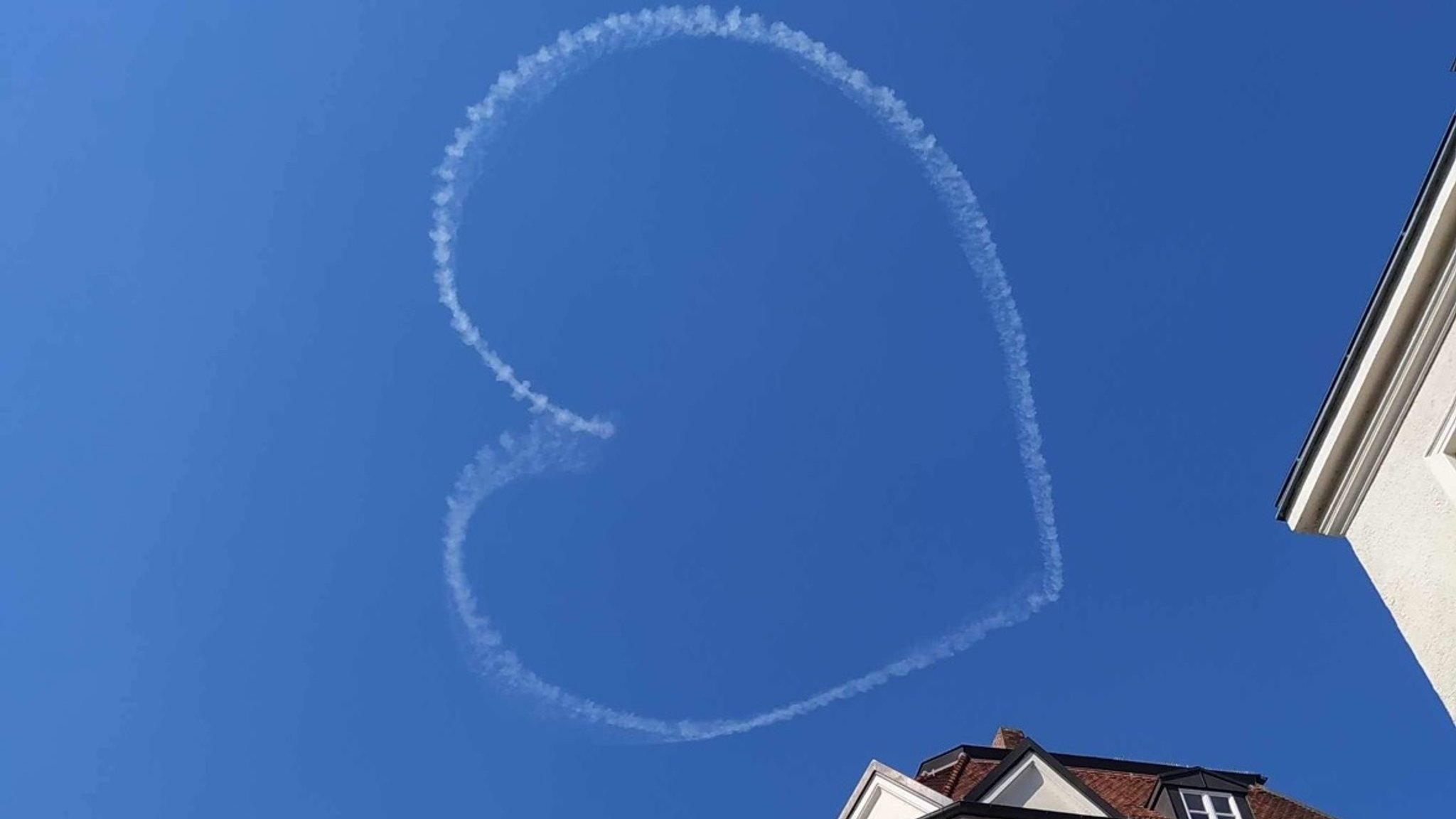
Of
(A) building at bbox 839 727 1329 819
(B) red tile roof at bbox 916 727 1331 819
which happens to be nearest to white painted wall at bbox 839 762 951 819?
(A) building at bbox 839 727 1329 819

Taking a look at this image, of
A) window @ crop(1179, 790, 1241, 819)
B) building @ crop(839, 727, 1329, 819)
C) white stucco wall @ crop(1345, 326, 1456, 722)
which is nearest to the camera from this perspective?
white stucco wall @ crop(1345, 326, 1456, 722)

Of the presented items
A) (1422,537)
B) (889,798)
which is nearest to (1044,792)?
(889,798)

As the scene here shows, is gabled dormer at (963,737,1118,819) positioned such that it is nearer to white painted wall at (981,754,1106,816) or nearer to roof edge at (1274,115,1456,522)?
white painted wall at (981,754,1106,816)

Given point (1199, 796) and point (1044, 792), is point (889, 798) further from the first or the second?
point (1199, 796)

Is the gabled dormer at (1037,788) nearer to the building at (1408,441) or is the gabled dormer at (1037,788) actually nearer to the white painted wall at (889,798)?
the white painted wall at (889,798)

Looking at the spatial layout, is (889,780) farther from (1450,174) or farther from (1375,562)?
(1450,174)

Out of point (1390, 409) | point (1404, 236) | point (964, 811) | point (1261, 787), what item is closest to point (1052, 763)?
point (964, 811)
